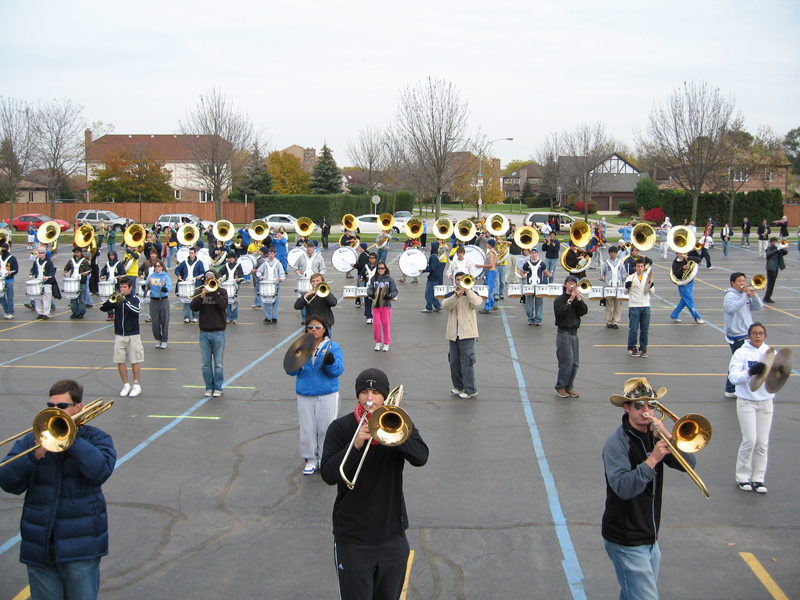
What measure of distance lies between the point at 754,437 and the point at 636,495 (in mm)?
3397

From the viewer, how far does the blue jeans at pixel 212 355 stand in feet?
31.6

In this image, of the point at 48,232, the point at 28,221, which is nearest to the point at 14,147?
the point at 28,221

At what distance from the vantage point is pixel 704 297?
19.7 metres

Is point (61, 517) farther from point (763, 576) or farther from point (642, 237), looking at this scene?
point (642, 237)

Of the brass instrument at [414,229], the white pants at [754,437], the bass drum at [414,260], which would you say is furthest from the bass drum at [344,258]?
the white pants at [754,437]

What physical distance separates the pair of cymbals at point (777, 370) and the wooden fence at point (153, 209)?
52.7 meters

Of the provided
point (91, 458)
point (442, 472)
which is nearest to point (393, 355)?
point (442, 472)

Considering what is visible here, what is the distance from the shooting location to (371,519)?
382 centimetres

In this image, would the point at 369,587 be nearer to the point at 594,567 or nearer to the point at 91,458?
the point at 91,458

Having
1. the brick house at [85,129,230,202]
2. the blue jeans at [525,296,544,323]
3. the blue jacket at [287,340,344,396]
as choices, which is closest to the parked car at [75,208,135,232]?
the brick house at [85,129,230,202]

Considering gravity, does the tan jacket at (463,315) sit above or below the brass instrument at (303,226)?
below

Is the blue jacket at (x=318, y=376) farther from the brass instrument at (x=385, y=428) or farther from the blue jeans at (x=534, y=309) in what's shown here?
the blue jeans at (x=534, y=309)

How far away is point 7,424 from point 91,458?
5.79 meters

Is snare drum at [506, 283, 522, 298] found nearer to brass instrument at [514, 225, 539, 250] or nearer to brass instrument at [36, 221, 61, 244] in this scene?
brass instrument at [514, 225, 539, 250]
